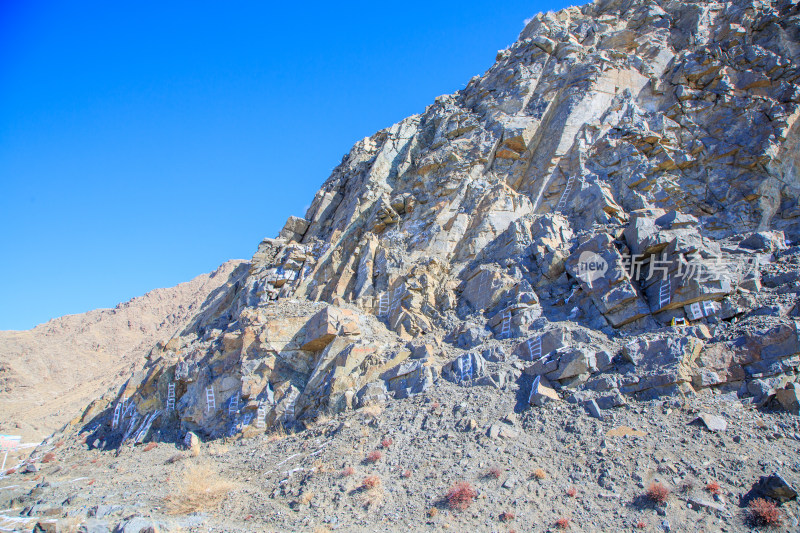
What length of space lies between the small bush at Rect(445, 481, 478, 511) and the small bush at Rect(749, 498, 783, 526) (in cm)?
488

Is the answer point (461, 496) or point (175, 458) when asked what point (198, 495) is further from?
point (461, 496)

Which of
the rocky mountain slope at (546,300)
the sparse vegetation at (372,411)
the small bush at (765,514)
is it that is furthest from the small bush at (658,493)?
the sparse vegetation at (372,411)

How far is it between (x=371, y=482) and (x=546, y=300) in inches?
382

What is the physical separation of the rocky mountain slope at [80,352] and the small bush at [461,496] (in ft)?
79.5

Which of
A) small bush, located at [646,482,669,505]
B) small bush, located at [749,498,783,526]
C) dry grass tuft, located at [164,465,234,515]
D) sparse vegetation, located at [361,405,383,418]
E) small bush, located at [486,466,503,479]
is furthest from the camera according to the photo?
sparse vegetation, located at [361,405,383,418]

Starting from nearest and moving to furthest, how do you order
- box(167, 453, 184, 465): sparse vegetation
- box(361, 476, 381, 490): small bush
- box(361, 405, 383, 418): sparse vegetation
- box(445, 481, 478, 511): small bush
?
box(445, 481, 478, 511): small bush < box(361, 476, 381, 490): small bush < box(361, 405, 383, 418): sparse vegetation < box(167, 453, 184, 465): sparse vegetation

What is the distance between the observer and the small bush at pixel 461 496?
29.4ft

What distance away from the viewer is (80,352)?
4856 cm

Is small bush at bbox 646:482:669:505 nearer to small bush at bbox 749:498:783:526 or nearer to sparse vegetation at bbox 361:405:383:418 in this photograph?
small bush at bbox 749:498:783:526

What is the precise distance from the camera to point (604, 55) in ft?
84.2

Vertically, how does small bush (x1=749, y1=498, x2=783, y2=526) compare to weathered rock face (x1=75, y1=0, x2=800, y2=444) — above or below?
below

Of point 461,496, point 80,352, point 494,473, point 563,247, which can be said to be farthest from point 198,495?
point 80,352

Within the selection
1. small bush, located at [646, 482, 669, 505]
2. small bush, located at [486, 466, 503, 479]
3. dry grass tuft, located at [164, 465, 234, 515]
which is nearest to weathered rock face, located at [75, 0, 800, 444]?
small bush, located at [486, 466, 503, 479]

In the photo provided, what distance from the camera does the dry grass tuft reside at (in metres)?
10.2
